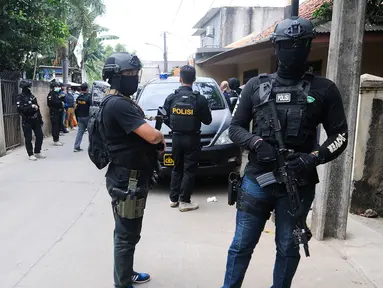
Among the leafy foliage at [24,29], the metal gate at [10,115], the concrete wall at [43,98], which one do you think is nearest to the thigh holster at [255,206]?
the metal gate at [10,115]

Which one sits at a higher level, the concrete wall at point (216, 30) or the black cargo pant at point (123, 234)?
the concrete wall at point (216, 30)

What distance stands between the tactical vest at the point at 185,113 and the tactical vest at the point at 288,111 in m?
2.37

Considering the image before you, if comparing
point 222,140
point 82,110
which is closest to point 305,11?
point 82,110

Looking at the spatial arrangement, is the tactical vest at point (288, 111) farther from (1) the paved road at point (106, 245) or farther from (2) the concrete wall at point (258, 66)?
(2) the concrete wall at point (258, 66)

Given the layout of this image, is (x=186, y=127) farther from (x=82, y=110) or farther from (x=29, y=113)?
(x=82, y=110)

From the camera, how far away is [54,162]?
26.7ft

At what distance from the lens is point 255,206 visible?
2.38 metres

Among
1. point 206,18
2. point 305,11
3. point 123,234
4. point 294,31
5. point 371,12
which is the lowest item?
point 123,234

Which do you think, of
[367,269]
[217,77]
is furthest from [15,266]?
[217,77]

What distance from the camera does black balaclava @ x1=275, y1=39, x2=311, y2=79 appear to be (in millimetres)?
2242

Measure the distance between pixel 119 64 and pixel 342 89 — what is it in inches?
87.1

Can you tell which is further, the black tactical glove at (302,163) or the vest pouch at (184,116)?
the vest pouch at (184,116)

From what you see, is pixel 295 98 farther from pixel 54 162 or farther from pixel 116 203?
pixel 54 162

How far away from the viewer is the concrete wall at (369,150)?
175 inches
